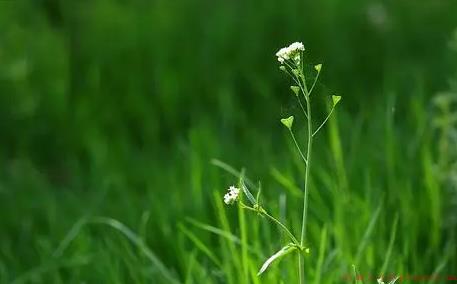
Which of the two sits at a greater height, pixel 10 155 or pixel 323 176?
pixel 323 176

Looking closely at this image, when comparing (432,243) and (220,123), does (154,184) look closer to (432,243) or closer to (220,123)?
(220,123)

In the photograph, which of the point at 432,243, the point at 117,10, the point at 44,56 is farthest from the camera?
the point at 117,10

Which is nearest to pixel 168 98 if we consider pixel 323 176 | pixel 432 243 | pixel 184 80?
pixel 184 80

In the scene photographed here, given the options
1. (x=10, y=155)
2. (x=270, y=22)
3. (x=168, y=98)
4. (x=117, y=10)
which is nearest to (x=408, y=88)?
(x=270, y=22)

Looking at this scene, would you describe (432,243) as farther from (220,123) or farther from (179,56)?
(179,56)

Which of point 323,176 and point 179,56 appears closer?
point 323,176

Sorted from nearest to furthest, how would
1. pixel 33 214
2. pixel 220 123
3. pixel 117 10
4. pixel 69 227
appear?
pixel 69 227, pixel 33 214, pixel 220 123, pixel 117 10
